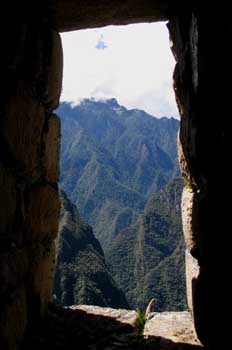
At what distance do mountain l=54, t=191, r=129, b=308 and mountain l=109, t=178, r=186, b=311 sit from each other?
48.9 feet

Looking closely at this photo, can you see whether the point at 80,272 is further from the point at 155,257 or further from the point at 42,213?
the point at 42,213

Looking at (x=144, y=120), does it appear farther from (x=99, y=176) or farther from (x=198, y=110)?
(x=198, y=110)

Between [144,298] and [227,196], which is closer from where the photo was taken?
[227,196]

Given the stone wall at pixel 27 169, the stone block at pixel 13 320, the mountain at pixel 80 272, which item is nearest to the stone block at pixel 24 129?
the stone wall at pixel 27 169

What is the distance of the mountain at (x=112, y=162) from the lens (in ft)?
452

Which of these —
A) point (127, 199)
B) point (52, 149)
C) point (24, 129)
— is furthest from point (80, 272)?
point (127, 199)

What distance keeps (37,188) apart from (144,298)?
7614 centimetres

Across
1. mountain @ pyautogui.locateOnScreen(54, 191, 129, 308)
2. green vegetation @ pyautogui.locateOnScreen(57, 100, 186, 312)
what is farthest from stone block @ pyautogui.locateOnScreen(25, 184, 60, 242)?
green vegetation @ pyautogui.locateOnScreen(57, 100, 186, 312)

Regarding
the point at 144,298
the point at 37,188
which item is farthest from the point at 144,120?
the point at 37,188

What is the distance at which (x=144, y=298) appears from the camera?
76.5m

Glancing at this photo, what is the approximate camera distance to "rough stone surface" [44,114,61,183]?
151 inches

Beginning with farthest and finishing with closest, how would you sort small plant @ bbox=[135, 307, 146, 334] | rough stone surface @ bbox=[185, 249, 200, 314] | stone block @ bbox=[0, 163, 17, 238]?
small plant @ bbox=[135, 307, 146, 334] → rough stone surface @ bbox=[185, 249, 200, 314] → stone block @ bbox=[0, 163, 17, 238]

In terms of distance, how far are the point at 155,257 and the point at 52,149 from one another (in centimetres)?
9408

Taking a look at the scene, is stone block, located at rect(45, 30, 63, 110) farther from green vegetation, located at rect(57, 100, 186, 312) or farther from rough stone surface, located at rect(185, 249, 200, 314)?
green vegetation, located at rect(57, 100, 186, 312)
